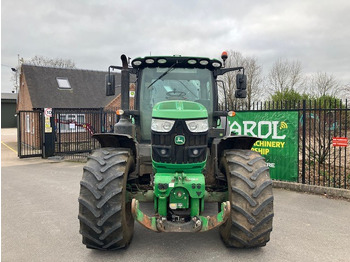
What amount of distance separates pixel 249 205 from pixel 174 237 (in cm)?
144

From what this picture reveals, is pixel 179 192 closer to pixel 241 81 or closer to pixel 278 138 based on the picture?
pixel 241 81

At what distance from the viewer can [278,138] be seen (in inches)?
293

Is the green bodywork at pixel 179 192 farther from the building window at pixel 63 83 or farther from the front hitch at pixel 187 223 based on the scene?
the building window at pixel 63 83

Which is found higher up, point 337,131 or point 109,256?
point 337,131

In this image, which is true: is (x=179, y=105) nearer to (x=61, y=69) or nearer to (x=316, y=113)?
(x=316, y=113)

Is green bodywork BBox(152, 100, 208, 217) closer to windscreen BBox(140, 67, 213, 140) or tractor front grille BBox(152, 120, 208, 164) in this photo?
tractor front grille BBox(152, 120, 208, 164)

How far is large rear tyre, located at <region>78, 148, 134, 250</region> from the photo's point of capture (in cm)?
345

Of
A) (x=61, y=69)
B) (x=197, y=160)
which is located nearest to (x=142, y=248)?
(x=197, y=160)

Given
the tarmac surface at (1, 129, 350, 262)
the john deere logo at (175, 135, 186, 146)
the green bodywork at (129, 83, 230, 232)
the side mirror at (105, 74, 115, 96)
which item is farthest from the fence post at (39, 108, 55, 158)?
the john deere logo at (175, 135, 186, 146)

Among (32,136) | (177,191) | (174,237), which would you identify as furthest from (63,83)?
(177,191)

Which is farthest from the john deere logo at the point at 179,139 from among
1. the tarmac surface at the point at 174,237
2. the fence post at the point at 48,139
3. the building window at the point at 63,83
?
the building window at the point at 63,83

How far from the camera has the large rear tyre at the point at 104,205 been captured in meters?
3.45

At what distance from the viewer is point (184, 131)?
3.45 metres

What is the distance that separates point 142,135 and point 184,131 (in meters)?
1.31
